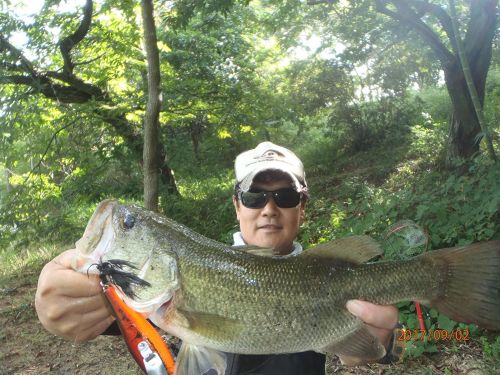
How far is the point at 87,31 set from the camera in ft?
29.2

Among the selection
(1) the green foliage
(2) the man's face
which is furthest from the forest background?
(2) the man's face

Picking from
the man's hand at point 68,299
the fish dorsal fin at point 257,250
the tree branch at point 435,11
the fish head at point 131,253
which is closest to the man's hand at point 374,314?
the fish dorsal fin at point 257,250

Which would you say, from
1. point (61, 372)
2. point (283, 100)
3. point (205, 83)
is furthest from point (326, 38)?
point (61, 372)

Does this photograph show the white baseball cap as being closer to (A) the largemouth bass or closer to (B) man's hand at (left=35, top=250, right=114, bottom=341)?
(A) the largemouth bass

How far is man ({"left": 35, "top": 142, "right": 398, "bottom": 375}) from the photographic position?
184 cm

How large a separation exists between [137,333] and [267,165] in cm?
125

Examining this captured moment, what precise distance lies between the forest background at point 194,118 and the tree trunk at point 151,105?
6 centimetres

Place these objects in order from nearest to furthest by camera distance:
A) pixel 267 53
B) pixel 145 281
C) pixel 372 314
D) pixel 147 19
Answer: pixel 145 281, pixel 372 314, pixel 147 19, pixel 267 53

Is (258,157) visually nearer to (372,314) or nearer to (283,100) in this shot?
(372,314)

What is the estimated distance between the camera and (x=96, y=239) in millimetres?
1687

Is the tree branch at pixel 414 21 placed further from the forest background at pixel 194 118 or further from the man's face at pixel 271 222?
the man's face at pixel 271 222

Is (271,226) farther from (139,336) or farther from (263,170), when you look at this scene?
(139,336)

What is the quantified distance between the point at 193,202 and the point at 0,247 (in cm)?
431
